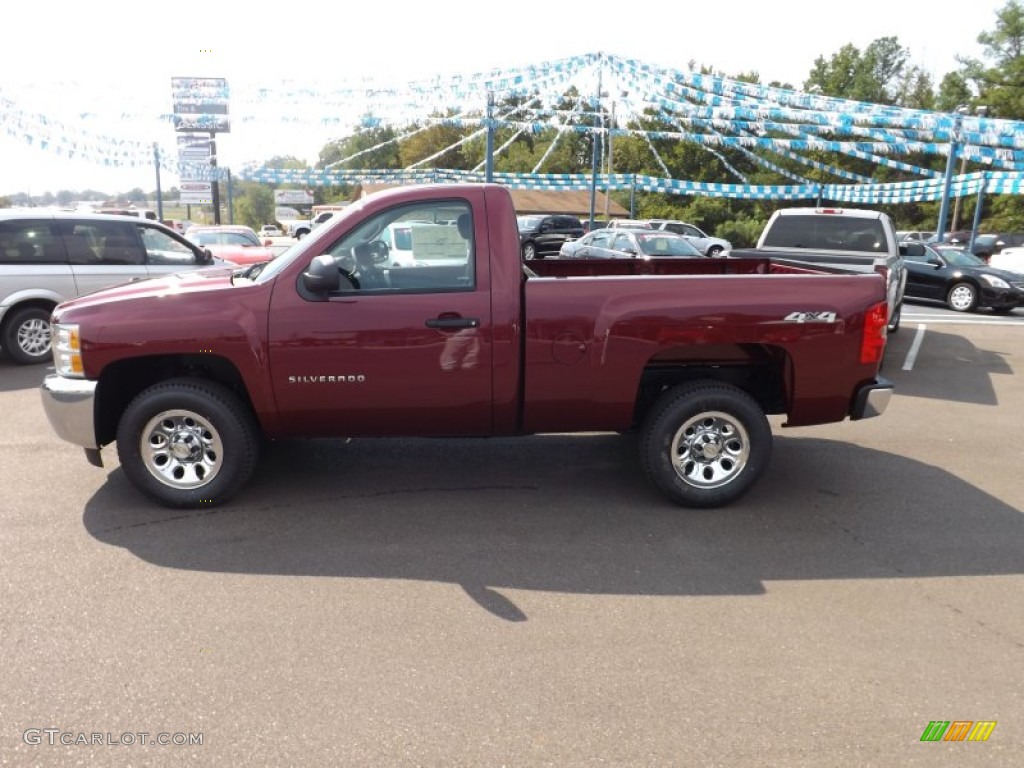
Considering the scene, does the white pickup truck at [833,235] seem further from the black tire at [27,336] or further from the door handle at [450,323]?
the black tire at [27,336]

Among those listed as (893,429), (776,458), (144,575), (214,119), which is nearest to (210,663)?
(144,575)

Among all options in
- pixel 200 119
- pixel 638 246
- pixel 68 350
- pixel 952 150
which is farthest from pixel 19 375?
pixel 952 150

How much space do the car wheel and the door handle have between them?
14382 millimetres

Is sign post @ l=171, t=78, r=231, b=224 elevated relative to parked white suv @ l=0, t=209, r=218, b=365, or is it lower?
elevated

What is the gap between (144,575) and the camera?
13.2 ft

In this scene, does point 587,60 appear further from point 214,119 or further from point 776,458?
point 776,458

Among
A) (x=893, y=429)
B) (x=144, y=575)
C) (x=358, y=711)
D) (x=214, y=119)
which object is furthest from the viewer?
(x=214, y=119)

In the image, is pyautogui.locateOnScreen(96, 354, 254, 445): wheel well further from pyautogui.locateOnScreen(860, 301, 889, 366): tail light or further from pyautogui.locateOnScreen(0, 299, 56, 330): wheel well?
pyautogui.locateOnScreen(0, 299, 56, 330): wheel well

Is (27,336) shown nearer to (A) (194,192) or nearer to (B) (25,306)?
(B) (25,306)

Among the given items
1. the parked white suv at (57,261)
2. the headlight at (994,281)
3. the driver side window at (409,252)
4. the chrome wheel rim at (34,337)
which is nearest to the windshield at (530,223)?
the headlight at (994,281)

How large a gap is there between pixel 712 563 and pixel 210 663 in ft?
8.25

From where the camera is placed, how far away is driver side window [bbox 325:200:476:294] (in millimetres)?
4633

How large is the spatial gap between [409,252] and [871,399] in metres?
2.97

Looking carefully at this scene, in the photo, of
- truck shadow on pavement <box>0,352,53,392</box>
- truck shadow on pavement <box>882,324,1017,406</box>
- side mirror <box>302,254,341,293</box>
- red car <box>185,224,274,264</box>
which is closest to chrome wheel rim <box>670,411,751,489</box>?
side mirror <box>302,254,341,293</box>
